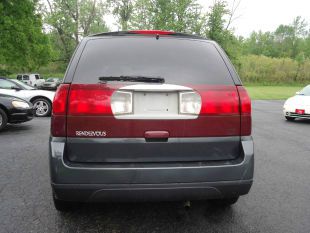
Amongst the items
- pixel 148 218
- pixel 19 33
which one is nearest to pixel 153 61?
pixel 148 218

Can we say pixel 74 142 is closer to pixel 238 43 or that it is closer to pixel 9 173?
pixel 9 173

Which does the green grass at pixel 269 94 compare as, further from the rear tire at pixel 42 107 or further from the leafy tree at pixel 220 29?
the rear tire at pixel 42 107

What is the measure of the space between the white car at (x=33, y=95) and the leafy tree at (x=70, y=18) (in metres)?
37.3

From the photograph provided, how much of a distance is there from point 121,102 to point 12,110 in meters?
6.70

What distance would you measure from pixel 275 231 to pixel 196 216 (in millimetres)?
729

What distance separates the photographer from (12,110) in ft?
27.2

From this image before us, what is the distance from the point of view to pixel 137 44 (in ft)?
9.20

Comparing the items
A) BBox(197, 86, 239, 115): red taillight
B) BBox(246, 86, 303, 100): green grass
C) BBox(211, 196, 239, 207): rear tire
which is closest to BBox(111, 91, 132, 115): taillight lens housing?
BBox(197, 86, 239, 115): red taillight

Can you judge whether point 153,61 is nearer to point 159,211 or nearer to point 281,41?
point 159,211

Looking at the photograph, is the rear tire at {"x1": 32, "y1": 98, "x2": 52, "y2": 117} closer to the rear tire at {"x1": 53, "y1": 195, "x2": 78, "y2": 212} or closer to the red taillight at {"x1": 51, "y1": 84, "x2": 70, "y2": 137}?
the rear tire at {"x1": 53, "y1": 195, "x2": 78, "y2": 212}

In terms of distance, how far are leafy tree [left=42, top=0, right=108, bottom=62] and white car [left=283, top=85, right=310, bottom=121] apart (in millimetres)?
40769

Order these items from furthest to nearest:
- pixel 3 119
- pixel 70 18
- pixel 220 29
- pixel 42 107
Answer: pixel 70 18
pixel 220 29
pixel 42 107
pixel 3 119

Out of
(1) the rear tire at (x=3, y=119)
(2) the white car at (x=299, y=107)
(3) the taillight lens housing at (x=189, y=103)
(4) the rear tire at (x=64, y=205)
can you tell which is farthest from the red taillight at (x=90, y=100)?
(2) the white car at (x=299, y=107)

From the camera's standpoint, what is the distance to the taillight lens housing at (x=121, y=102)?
Result: 8.24 feet
